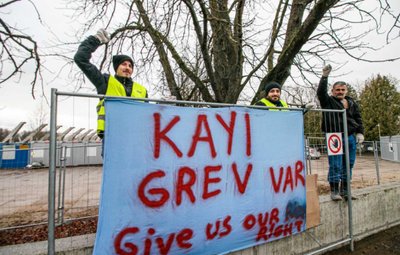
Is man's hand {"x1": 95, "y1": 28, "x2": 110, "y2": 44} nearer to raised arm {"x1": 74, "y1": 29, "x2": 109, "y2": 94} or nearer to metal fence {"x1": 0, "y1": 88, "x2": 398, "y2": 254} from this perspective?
raised arm {"x1": 74, "y1": 29, "x2": 109, "y2": 94}

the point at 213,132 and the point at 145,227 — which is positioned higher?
the point at 213,132

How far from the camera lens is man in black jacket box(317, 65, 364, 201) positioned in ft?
12.1

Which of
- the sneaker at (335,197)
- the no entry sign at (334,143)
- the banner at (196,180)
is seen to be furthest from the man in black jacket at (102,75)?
the sneaker at (335,197)

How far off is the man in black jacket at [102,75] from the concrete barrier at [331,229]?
102 centimetres

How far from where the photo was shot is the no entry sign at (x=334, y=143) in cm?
358

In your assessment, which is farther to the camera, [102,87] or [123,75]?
[123,75]

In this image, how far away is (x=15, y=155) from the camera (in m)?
6.12

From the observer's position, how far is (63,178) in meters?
4.18

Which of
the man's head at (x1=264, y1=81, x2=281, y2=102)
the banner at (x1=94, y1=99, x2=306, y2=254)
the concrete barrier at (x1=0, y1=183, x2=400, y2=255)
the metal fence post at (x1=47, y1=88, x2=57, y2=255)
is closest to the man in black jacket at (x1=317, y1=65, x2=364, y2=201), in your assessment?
the concrete barrier at (x1=0, y1=183, x2=400, y2=255)

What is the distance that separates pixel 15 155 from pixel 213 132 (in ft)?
19.4

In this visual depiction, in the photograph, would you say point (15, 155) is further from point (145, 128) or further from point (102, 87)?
point (145, 128)

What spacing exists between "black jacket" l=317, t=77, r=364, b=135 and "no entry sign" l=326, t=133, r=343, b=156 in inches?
6.0

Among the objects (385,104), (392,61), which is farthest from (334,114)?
(385,104)

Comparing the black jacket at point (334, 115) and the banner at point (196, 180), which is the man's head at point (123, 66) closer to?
the banner at point (196, 180)
